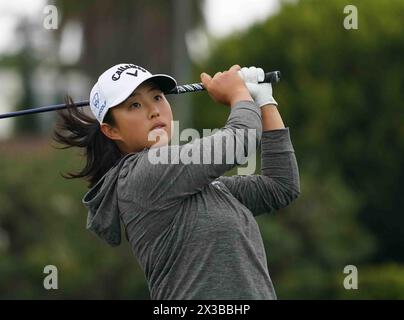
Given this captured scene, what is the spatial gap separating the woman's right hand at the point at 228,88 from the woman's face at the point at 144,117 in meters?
0.19

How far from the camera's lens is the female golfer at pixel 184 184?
4250 mm

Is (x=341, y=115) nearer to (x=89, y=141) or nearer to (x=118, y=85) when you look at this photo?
(x=89, y=141)

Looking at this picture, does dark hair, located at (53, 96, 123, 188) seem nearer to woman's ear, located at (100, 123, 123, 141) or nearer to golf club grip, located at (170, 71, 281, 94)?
woman's ear, located at (100, 123, 123, 141)

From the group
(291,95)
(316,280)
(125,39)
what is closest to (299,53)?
(291,95)

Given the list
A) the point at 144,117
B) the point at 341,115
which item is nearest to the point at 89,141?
the point at 144,117

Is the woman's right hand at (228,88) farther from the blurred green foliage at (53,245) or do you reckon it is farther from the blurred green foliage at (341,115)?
the blurred green foliage at (341,115)

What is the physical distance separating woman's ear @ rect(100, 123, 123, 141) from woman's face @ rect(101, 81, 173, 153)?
0.03 metres

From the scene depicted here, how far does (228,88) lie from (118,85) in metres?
0.40

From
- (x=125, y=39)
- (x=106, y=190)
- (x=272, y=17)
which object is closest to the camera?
(x=106, y=190)

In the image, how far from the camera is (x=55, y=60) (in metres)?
32.7

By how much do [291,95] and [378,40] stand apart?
1.39 meters

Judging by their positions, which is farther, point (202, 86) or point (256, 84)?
point (202, 86)

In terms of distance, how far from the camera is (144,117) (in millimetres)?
4480

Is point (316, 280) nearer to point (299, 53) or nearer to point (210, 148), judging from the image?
point (299, 53)
